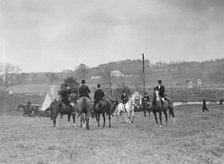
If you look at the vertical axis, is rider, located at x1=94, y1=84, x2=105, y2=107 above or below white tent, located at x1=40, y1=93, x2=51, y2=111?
above

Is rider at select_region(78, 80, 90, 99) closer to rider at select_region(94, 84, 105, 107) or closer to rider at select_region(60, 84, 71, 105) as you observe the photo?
rider at select_region(94, 84, 105, 107)

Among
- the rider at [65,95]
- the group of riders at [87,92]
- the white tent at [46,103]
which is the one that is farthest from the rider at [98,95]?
the white tent at [46,103]

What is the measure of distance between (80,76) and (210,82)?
43.5 meters

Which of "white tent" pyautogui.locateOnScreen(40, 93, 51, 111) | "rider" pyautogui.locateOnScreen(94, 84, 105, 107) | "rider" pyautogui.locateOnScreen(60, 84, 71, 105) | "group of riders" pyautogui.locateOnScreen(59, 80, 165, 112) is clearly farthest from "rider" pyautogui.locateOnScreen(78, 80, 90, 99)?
"white tent" pyautogui.locateOnScreen(40, 93, 51, 111)

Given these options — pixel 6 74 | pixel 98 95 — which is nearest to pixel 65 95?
pixel 98 95

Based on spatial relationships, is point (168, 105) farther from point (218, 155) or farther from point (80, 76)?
point (80, 76)

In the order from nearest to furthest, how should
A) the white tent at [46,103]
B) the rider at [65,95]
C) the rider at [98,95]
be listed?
the rider at [98,95] → the rider at [65,95] → the white tent at [46,103]

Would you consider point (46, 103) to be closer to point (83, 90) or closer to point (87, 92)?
point (87, 92)

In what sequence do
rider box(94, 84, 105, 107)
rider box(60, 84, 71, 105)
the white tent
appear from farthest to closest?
1. the white tent
2. rider box(60, 84, 71, 105)
3. rider box(94, 84, 105, 107)

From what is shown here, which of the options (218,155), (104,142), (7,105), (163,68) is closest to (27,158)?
(104,142)

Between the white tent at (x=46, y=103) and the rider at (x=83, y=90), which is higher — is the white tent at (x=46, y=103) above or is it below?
below

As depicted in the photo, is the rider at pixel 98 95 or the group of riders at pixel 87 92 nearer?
the group of riders at pixel 87 92

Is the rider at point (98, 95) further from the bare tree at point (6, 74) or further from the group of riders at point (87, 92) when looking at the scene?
the bare tree at point (6, 74)

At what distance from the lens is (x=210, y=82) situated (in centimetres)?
12438
